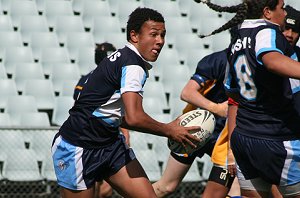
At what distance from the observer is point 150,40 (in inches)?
203

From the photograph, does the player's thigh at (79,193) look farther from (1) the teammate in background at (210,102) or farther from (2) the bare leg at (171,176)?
(2) the bare leg at (171,176)

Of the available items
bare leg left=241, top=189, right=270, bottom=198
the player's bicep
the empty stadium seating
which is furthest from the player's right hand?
the empty stadium seating

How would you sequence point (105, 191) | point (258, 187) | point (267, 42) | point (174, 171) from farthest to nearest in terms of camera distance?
point (105, 191)
point (174, 171)
point (258, 187)
point (267, 42)

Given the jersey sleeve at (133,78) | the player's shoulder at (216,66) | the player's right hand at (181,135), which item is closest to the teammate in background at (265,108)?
the player's right hand at (181,135)

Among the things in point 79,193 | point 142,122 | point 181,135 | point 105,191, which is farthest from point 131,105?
point 105,191

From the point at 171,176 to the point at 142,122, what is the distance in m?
2.15

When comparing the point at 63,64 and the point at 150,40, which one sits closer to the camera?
the point at 150,40

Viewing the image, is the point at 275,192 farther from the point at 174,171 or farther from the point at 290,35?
the point at 174,171

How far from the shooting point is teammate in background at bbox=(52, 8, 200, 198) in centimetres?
514

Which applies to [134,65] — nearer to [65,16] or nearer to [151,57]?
[151,57]

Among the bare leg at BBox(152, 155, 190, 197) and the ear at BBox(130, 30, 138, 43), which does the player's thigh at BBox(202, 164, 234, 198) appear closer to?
the bare leg at BBox(152, 155, 190, 197)

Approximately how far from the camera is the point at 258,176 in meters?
4.75

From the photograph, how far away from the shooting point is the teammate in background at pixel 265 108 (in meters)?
4.52

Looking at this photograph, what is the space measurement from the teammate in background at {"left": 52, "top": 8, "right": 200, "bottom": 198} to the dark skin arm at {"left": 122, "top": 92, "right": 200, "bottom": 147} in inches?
3.9
